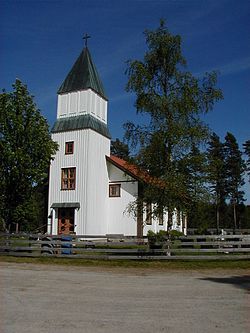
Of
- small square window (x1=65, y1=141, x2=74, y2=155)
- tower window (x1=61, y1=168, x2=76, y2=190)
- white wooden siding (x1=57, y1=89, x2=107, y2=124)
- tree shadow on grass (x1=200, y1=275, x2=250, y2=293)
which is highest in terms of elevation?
white wooden siding (x1=57, y1=89, x2=107, y2=124)

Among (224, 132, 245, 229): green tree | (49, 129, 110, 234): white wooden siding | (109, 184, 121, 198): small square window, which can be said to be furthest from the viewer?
(224, 132, 245, 229): green tree

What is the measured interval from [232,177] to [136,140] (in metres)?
49.6

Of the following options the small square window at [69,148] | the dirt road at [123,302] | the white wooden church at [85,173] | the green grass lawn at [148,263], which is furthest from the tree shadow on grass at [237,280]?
the small square window at [69,148]

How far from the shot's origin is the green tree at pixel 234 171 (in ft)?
219

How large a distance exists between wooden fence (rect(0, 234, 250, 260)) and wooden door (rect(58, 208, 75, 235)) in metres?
8.48

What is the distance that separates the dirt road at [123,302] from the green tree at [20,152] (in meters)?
10.5

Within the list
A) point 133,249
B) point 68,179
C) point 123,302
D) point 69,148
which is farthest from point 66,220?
point 123,302

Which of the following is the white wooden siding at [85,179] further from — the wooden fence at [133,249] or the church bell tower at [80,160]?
the wooden fence at [133,249]

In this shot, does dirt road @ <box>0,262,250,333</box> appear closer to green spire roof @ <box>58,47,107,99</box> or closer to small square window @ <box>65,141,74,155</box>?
small square window @ <box>65,141,74,155</box>

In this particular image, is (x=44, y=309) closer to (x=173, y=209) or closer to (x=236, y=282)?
(x=236, y=282)

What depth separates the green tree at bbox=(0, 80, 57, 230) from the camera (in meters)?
24.6

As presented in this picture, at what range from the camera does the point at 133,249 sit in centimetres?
1986

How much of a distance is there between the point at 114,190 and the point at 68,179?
392 cm

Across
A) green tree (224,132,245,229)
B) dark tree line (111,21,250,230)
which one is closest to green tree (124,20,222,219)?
dark tree line (111,21,250,230)
